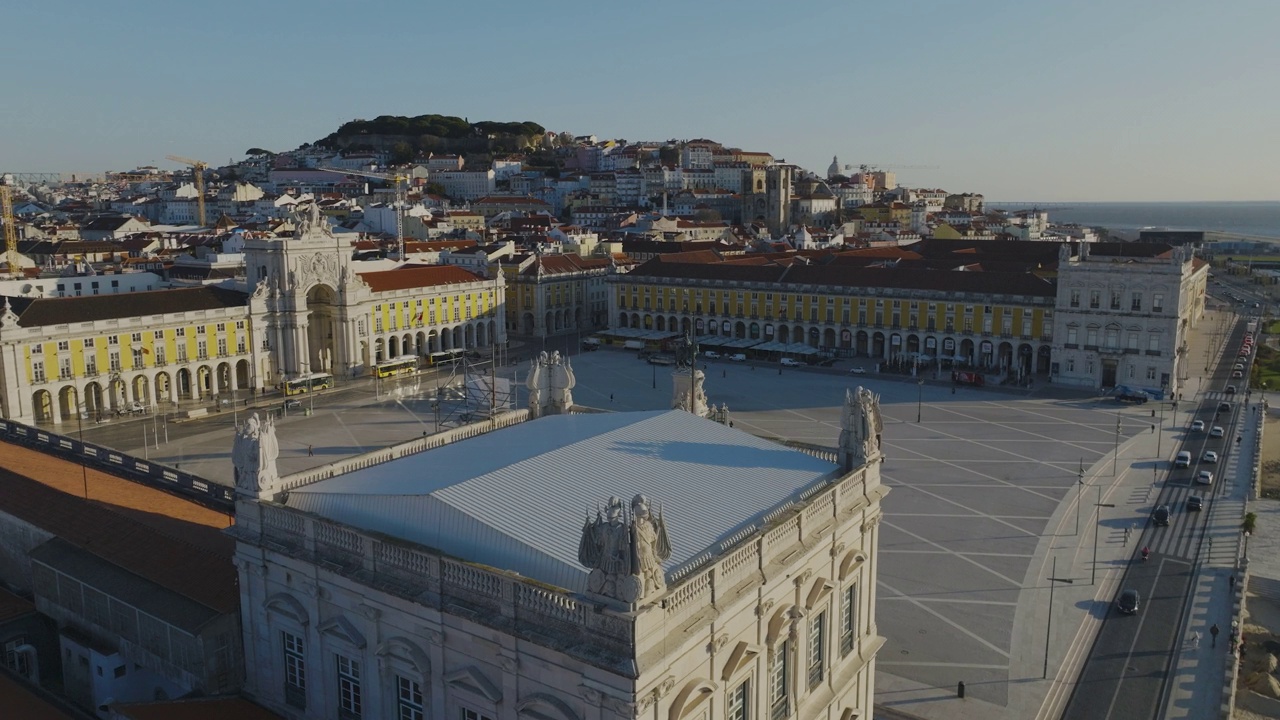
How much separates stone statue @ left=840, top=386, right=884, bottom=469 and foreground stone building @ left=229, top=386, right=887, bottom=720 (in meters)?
0.05

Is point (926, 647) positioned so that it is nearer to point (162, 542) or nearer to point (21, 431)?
point (162, 542)

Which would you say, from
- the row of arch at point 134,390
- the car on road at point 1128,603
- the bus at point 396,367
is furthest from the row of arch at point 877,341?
the car on road at point 1128,603

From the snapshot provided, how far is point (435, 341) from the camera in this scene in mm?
80938

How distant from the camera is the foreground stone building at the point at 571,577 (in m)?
13.9

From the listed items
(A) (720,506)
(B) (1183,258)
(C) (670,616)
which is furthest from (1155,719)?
(B) (1183,258)

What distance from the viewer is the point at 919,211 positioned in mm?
175625

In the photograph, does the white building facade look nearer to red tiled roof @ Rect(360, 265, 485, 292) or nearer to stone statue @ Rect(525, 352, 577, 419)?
red tiled roof @ Rect(360, 265, 485, 292)

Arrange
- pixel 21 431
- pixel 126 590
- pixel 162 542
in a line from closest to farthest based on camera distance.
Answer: pixel 126 590
pixel 162 542
pixel 21 431

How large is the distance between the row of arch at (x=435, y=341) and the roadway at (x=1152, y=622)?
5527 cm

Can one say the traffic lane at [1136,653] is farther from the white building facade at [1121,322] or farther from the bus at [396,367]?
the bus at [396,367]

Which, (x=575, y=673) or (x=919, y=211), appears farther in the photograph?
(x=919, y=211)

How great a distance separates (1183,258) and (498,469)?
5897cm

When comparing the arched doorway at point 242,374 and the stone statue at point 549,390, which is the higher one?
the stone statue at point 549,390

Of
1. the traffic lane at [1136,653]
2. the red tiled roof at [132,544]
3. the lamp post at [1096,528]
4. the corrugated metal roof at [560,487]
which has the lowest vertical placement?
the traffic lane at [1136,653]
